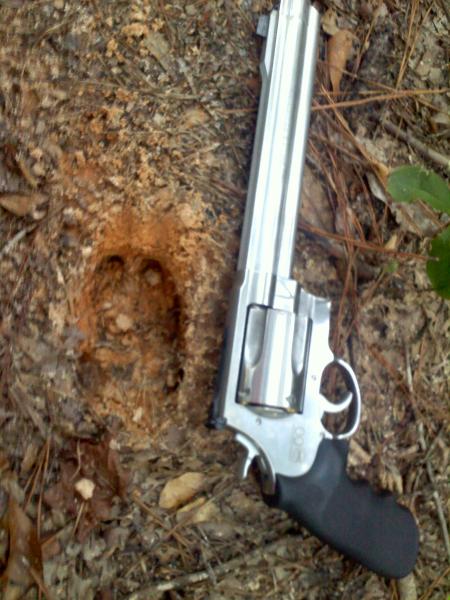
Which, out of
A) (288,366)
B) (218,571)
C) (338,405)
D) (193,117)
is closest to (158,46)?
(193,117)

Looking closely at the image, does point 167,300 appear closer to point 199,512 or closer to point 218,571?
point 199,512

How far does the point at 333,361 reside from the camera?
4.12ft

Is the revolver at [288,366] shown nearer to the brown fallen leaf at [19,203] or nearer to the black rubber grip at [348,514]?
the black rubber grip at [348,514]

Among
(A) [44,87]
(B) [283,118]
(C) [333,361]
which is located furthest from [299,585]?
(A) [44,87]

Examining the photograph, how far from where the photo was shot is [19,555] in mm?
1160

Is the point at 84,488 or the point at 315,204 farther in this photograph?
the point at 315,204

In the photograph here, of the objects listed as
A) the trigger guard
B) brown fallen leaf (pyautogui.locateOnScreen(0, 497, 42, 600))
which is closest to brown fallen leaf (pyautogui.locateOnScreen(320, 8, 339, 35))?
the trigger guard

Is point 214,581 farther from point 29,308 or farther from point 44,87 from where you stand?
point 44,87

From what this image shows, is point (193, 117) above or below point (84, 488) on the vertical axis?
above

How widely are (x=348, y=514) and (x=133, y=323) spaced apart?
0.54 meters

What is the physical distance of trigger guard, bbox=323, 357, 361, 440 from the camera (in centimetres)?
124

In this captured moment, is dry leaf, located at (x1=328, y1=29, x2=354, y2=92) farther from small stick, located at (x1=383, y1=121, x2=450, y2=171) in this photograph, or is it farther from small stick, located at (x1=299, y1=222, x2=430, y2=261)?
small stick, located at (x1=299, y1=222, x2=430, y2=261)

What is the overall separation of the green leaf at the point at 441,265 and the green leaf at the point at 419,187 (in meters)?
0.06

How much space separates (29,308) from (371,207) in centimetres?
73
